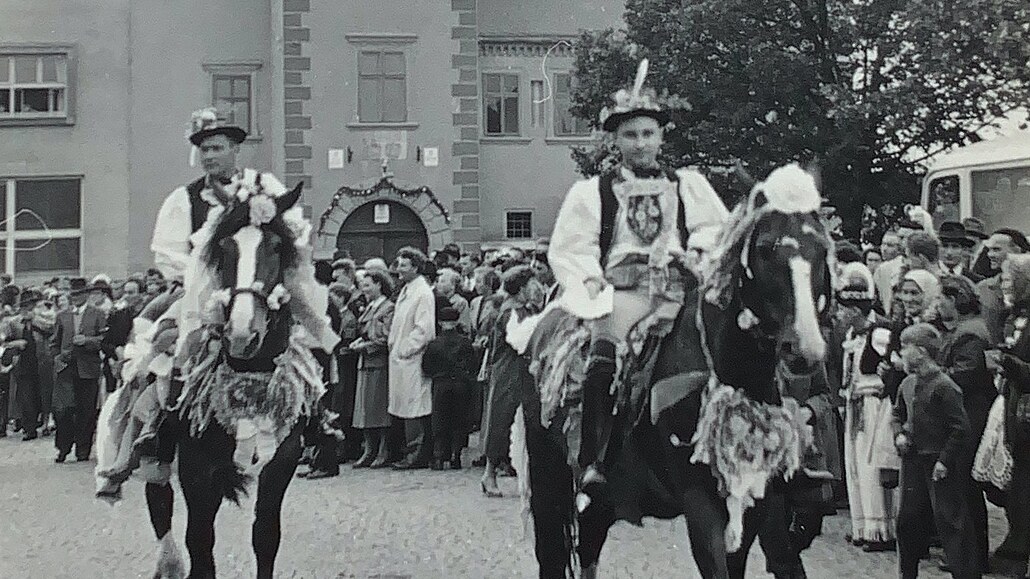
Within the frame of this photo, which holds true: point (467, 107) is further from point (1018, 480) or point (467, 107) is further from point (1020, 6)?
point (1018, 480)

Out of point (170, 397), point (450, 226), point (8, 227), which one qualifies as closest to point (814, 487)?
point (170, 397)

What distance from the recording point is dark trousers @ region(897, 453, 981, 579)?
8070 millimetres

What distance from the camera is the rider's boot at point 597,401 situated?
23.1ft

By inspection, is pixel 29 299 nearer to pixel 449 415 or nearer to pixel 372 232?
pixel 449 415

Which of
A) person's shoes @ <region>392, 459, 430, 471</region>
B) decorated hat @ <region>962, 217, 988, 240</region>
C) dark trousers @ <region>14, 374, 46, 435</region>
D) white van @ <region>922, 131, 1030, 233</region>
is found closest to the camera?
decorated hat @ <region>962, 217, 988, 240</region>

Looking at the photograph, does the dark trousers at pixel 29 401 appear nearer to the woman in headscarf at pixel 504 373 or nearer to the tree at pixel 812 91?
the woman in headscarf at pixel 504 373

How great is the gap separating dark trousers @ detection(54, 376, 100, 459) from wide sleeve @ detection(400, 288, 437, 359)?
558cm

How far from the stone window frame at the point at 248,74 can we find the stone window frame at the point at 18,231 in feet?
14.2

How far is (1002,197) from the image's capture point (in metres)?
16.5

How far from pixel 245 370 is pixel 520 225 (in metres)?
28.8

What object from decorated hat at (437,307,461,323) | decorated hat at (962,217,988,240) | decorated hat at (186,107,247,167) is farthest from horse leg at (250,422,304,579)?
decorated hat at (437,307,461,323)

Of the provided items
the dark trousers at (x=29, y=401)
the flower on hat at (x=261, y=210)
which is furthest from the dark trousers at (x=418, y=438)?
the flower on hat at (x=261, y=210)

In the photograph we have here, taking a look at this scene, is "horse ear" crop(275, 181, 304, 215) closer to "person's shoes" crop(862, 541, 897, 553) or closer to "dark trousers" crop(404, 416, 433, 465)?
"person's shoes" crop(862, 541, 897, 553)

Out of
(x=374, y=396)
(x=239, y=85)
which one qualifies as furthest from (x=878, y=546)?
(x=239, y=85)
